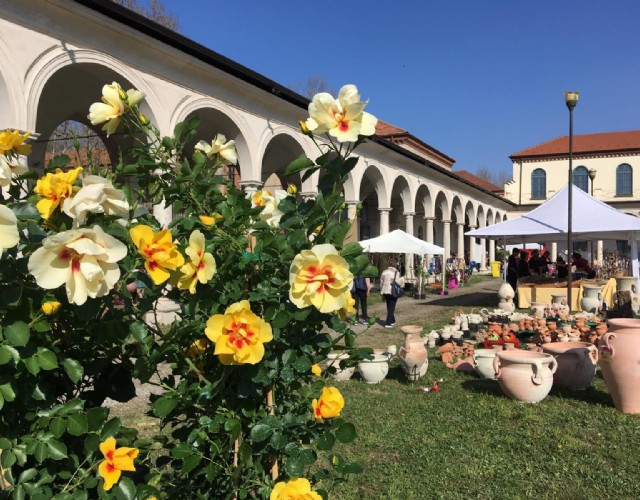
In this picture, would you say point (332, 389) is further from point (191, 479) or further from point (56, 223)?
point (56, 223)

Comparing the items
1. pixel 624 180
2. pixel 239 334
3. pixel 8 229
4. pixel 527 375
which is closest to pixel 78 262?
pixel 8 229

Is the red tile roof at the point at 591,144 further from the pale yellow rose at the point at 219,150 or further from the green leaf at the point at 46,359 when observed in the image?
the green leaf at the point at 46,359

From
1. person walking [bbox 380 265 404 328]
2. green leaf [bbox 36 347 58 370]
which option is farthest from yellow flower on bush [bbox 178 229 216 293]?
person walking [bbox 380 265 404 328]

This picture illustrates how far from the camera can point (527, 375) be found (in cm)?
527

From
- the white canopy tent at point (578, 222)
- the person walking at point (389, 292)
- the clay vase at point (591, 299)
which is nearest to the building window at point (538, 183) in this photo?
the white canopy tent at point (578, 222)

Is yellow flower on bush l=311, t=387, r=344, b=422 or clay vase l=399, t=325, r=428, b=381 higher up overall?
yellow flower on bush l=311, t=387, r=344, b=422

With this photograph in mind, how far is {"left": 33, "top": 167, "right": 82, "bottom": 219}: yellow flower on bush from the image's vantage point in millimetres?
1198

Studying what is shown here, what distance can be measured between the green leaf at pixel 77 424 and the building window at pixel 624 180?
4865cm

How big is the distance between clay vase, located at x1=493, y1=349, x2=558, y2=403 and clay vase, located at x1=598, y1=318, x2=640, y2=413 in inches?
21.5

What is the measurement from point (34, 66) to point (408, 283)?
15782mm

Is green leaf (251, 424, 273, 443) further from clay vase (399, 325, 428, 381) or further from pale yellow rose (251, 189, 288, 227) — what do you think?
clay vase (399, 325, 428, 381)

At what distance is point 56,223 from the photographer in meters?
1.26

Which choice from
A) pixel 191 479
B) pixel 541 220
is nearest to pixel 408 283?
pixel 541 220

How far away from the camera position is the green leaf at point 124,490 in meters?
1.30
